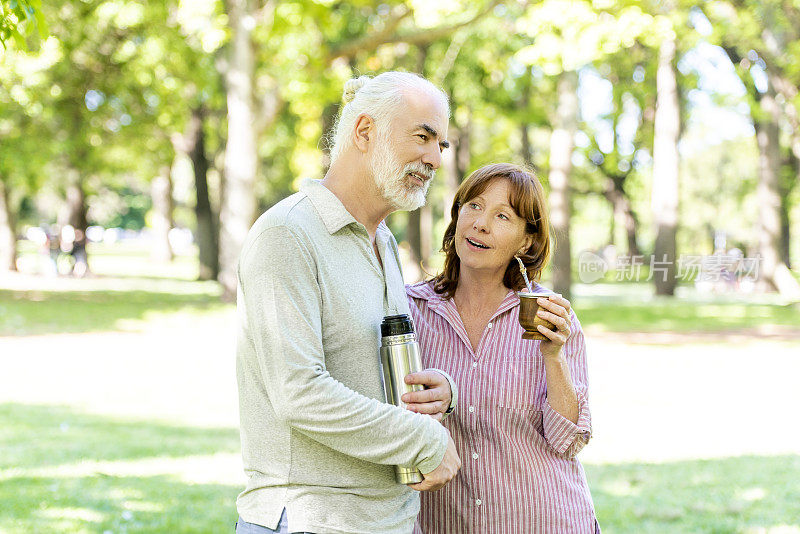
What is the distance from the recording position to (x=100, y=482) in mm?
6988

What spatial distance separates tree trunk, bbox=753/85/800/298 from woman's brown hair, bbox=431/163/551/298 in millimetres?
26342

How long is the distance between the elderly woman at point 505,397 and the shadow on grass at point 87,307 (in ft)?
45.8

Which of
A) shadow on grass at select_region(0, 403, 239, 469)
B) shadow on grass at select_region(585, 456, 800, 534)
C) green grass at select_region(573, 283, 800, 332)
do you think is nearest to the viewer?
shadow on grass at select_region(585, 456, 800, 534)

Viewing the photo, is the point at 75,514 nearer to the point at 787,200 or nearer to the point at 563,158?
the point at 563,158

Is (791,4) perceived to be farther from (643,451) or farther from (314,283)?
(314,283)

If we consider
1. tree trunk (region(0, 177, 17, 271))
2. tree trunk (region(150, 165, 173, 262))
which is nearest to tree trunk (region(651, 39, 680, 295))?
tree trunk (region(150, 165, 173, 262))

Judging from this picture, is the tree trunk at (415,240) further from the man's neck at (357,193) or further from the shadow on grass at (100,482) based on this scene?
the man's neck at (357,193)

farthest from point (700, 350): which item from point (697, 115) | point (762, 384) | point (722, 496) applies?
point (697, 115)

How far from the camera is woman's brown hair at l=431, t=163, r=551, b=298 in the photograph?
10.8 feet

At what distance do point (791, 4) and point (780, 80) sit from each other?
2319 millimetres

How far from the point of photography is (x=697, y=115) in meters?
40.2

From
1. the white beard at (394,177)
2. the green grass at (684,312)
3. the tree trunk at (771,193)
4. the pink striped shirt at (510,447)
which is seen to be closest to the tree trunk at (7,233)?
the green grass at (684,312)

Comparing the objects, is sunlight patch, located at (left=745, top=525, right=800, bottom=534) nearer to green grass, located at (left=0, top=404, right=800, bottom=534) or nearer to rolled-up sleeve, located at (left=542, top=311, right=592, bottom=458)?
green grass, located at (left=0, top=404, right=800, bottom=534)

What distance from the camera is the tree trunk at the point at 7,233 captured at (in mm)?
32031
